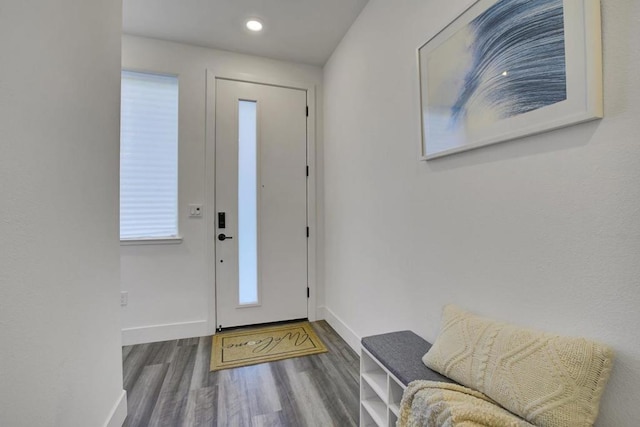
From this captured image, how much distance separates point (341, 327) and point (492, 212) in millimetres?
1880

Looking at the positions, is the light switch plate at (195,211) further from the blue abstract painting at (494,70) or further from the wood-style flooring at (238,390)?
the blue abstract painting at (494,70)

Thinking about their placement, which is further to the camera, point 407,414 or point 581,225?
point 407,414

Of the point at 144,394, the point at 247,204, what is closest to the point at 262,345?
the point at 144,394

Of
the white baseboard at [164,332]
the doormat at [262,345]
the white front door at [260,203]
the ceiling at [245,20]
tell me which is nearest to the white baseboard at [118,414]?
the doormat at [262,345]

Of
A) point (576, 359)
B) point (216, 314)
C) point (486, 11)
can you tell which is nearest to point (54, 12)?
point (486, 11)

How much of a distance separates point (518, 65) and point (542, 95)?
161 mm

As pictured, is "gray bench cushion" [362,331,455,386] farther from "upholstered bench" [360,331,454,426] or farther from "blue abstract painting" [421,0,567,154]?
"blue abstract painting" [421,0,567,154]

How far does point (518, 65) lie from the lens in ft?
3.35

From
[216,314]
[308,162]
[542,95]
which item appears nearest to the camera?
[542,95]

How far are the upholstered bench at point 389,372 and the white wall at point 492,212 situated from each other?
16 centimetres

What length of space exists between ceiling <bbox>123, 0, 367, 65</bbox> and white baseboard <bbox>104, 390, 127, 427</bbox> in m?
2.68

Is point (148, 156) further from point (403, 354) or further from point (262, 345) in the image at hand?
point (403, 354)

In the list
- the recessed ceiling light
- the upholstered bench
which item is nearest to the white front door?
the recessed ceiling light

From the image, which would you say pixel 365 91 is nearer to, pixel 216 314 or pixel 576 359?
pixel 576 359
